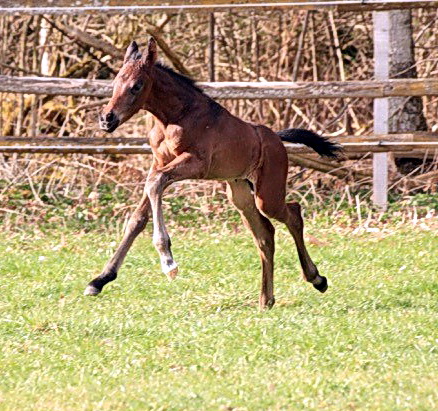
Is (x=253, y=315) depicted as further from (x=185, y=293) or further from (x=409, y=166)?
(x=409, y=166)

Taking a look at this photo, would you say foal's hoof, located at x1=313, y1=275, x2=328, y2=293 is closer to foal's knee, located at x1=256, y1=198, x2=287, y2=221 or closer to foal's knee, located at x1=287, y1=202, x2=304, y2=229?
foal's knee, located at x1=287, y1=202, x2=304, y2=229

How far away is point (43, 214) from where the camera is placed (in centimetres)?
1205

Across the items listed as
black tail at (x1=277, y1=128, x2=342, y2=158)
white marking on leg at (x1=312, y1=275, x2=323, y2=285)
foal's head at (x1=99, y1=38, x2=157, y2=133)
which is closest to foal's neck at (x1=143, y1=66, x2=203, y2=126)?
foal's head at (x1=99, y1=38, x2=157, y2=133)

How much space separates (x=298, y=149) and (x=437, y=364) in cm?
549

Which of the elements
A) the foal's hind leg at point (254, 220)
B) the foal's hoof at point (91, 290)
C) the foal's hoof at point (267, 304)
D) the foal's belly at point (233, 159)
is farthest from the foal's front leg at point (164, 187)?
the foal's hoof at point (267, 304)

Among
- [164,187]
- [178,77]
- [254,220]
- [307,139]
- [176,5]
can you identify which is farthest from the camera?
[176,5]

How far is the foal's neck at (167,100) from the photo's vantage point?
7.47 metres

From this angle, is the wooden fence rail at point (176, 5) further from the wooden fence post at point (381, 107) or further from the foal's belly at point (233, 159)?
the foal's belly at point (233, 159)

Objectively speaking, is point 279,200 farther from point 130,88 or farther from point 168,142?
point 130,88

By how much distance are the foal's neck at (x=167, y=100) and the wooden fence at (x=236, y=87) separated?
3704 mm

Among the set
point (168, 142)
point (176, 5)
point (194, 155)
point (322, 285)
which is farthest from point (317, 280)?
point (176, 5)

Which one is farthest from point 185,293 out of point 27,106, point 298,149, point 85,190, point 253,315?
point 27,106

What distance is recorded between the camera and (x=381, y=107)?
38.0 ft

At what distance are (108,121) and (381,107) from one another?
5.01 meters
